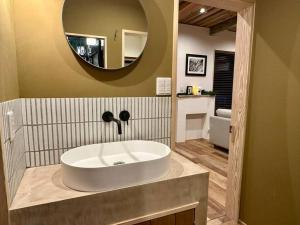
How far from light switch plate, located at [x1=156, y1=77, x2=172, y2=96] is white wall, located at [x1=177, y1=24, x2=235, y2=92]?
9.62 ft

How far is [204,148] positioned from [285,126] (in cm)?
260

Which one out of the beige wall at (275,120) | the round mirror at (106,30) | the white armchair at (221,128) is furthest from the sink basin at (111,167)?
the white armchair at (221,128)

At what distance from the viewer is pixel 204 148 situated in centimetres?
382

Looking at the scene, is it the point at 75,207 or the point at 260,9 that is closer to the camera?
the point at 75,207

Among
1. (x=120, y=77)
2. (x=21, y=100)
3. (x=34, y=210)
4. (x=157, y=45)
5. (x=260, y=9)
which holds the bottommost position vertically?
(x=34, y=210)

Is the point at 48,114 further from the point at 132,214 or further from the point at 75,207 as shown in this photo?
the point at 132,214

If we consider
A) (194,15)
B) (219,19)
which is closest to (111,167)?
(194,15)

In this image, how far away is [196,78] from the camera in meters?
4.34

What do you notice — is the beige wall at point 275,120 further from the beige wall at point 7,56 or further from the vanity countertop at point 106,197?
the beige wall at point 7,56

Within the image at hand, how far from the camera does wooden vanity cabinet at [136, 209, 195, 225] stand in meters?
0.94

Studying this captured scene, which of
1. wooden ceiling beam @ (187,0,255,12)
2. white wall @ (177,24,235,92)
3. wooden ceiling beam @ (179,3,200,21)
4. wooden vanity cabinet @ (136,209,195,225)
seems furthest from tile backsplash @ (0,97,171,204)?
white wall @ (177,24,235,92)

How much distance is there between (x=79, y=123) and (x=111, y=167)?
0.42 meters

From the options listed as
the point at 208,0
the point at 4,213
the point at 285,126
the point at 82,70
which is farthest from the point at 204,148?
the point at 4,213

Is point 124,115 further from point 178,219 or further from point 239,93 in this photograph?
point 239,93
